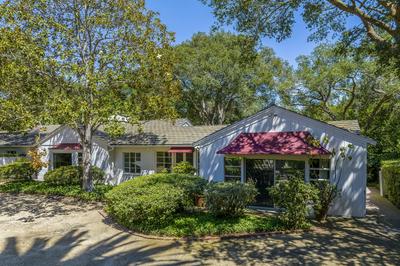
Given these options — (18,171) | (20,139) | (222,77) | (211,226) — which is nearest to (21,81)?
(18,171)

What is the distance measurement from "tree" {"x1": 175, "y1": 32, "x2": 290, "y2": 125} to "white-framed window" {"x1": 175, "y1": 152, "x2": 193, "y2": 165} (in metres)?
16.8

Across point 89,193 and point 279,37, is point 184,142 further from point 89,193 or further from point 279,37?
point 279,37

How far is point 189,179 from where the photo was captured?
598 inches

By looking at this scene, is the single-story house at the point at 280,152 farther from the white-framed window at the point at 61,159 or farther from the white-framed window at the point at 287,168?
the white-framed window at the point at 61,159

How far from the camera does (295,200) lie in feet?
41.2

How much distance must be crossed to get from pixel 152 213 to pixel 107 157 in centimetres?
1376

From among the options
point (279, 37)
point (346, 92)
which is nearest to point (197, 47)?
point (346, 92)

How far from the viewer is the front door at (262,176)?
1669 cm

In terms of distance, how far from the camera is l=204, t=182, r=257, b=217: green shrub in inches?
514

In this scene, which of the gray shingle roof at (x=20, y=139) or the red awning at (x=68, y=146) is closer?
the red awning at (x=68, y=146)

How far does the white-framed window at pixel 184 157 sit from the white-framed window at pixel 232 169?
5.75 meters

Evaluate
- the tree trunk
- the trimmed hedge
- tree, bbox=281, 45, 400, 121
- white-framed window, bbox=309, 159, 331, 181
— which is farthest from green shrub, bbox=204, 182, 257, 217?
tree, bbox=281, 45, 400, 121

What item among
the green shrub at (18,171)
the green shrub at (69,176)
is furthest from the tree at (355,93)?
the green shrub at (18,171)

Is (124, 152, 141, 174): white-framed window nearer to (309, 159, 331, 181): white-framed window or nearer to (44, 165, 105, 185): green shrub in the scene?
(44, 165, 105, 185): green shrub
